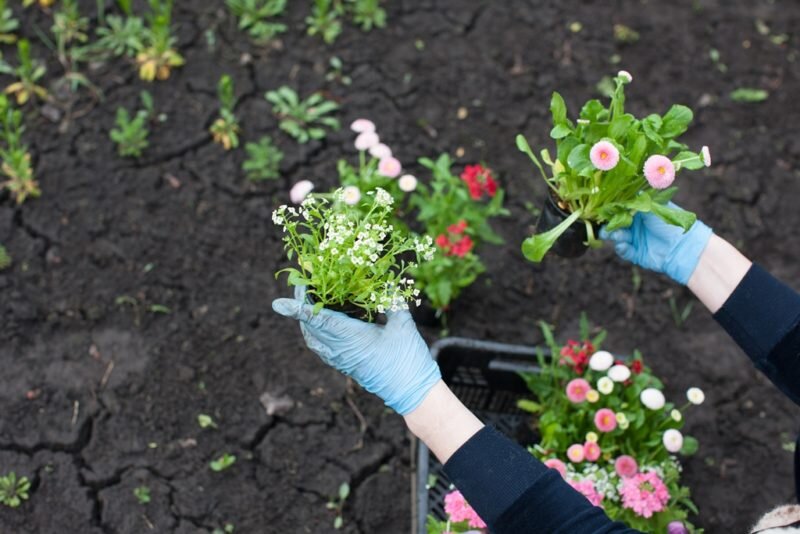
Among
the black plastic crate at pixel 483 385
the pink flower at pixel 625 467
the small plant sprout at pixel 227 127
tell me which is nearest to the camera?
the pink flower at pixel 625 467

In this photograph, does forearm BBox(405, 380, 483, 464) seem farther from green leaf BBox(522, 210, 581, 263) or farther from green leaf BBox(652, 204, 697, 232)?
green leaf BBox(652, 204, 697, 232)

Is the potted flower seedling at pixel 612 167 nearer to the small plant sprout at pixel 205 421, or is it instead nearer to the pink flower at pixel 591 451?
the pink flower at pixel 591 451

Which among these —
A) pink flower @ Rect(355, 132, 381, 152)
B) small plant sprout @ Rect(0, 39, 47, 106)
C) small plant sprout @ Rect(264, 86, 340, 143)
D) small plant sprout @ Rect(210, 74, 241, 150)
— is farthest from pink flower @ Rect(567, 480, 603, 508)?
small plant sprout @ Rect(0, 39, 47, 106)

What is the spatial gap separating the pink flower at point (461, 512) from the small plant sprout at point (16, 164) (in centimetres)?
202

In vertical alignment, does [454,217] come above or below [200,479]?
above

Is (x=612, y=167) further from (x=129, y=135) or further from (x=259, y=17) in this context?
(x=259, y=17)

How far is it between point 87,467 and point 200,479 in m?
0.37

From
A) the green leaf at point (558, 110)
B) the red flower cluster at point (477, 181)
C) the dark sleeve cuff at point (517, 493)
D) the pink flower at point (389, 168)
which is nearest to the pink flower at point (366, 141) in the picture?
the pink flower at point (389, 168)

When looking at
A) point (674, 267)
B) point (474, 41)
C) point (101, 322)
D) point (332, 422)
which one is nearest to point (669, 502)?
point (674, 267)

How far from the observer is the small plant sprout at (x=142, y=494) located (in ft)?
8.49

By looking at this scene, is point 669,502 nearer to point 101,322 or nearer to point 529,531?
point 529,531

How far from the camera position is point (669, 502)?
2.50 m

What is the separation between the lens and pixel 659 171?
6.55 feet

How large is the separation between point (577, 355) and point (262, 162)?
4.93ft
